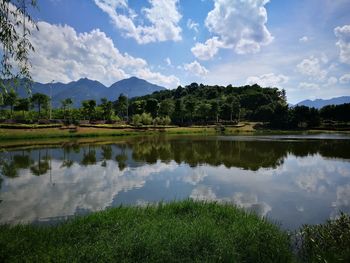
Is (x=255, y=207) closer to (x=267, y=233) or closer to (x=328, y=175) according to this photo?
(x=267, y=233)

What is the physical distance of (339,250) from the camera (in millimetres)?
10164

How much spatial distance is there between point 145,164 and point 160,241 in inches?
951

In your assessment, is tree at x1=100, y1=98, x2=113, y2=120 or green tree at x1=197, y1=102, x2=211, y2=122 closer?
tree at x1=100, y1=98, x2=113, y2=120

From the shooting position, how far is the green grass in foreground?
9766 millimetres

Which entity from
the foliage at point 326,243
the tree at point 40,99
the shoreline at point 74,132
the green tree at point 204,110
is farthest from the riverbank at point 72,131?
the foliage at point 326,243

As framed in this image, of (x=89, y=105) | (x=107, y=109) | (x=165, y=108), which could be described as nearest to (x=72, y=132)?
(x=89, y=105)

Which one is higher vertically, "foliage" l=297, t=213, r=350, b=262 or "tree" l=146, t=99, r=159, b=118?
"tree" l=146, t=99, r=159, b=118

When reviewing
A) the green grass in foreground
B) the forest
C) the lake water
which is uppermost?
the forest

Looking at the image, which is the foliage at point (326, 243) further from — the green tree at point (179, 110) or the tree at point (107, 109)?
the green tree at point (179, 110)

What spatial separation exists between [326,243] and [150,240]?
6755 millimetres

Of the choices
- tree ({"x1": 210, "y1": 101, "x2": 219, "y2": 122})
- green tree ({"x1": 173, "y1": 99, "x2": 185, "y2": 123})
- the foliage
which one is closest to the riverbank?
tree ({"x1": 210, "y1": 101, "x2": 219, "y2": 122})

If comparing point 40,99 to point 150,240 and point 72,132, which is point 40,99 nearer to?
point 72,132

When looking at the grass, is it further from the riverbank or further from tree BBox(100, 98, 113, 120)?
tree BBox(100, 98, 113, 120)

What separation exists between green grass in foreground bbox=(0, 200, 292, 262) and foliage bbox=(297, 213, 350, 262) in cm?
75
